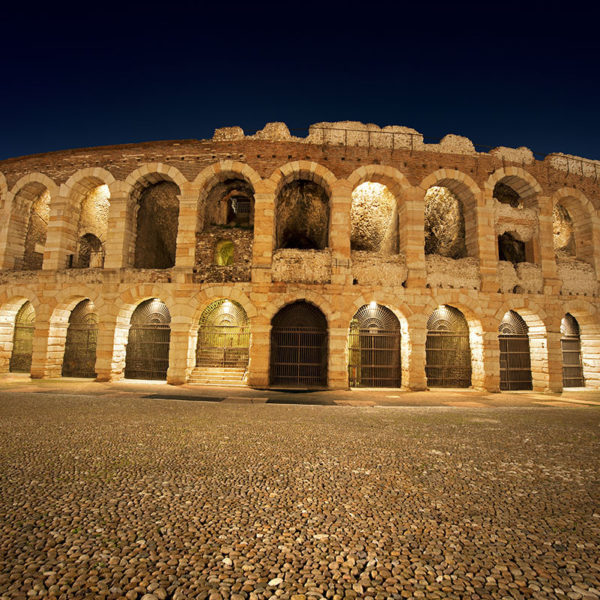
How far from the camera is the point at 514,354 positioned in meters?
13.1

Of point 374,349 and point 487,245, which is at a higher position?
point 487,245

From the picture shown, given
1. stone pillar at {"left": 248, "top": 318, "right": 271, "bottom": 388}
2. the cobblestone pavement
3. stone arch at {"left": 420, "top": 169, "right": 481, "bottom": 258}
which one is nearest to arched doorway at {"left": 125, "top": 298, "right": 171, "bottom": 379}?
stone pillar at {"left": 248, "top": 318, "right": 271, "bottom": 388}

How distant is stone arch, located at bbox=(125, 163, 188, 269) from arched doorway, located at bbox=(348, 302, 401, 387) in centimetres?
918

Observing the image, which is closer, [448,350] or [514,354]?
[448,350]

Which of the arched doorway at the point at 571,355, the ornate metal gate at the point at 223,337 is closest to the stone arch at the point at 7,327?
the ornate metal gate at the point at 223,337

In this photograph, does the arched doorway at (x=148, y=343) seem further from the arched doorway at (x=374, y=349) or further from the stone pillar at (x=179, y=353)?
the arched doorway at (x=374, y=349)

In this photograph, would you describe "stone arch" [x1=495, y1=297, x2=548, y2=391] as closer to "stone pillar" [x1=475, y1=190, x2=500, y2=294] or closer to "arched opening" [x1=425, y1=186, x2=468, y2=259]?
"stone pillar" [x1=475, y1=190, x2=500, y2=294]

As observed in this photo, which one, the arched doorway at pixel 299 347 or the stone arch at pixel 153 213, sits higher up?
the stone arch at pixel 153 213

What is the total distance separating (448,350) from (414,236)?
4.97 meters

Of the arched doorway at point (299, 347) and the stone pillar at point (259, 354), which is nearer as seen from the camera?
the stone pillar at point (259, 354)

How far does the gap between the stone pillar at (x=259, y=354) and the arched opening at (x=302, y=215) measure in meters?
4.05

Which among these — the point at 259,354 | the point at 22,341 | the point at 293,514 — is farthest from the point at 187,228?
the point at 293,514

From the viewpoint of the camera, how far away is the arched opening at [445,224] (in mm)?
13391

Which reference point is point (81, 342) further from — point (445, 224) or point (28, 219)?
point (445, 224)
